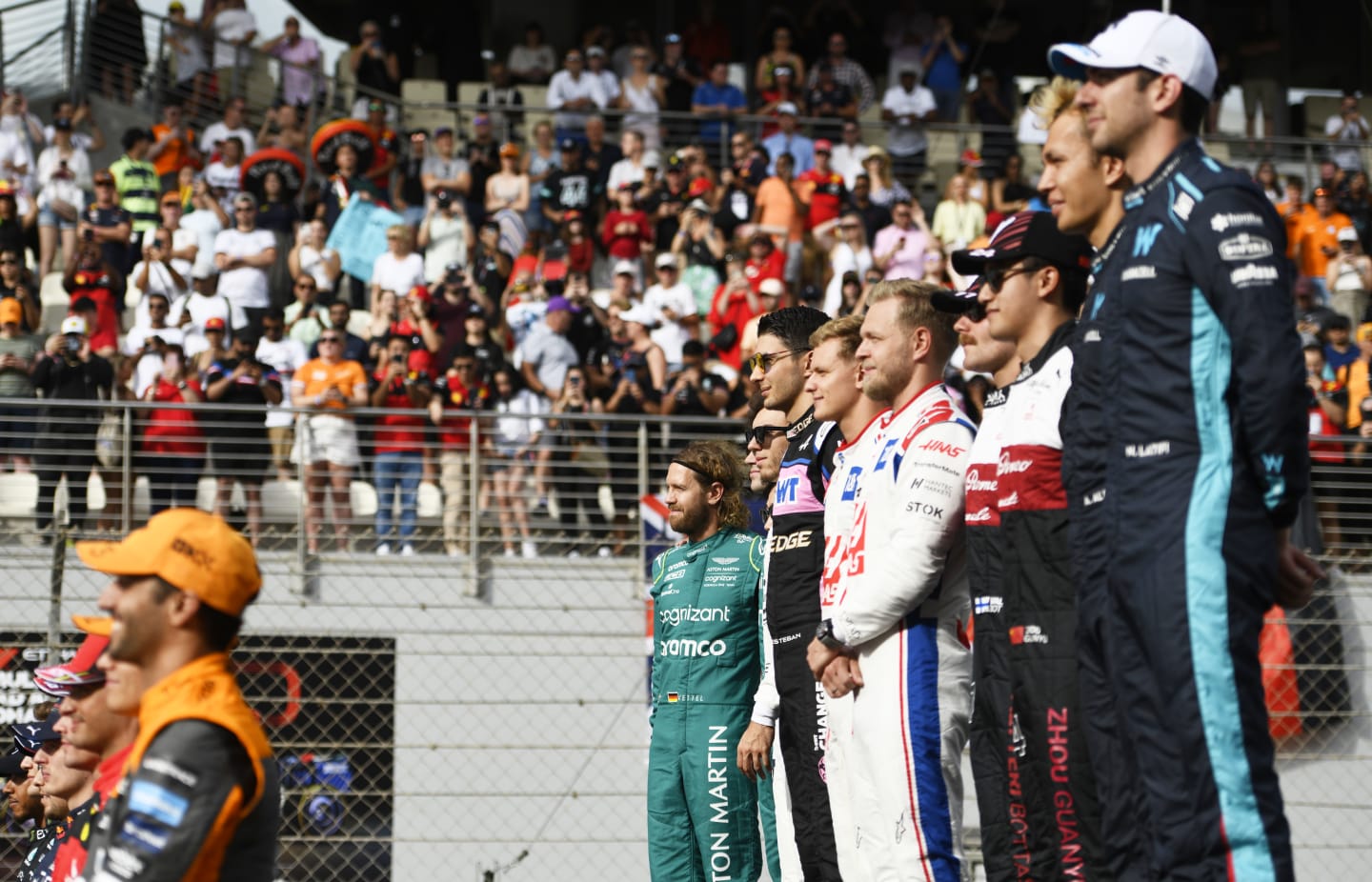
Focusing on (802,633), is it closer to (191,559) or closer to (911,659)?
(911,659)

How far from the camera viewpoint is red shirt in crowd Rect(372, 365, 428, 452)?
10.6m

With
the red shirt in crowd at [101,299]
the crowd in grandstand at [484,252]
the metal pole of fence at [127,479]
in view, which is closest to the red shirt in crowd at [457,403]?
the crowd in grandstand at [484,252]

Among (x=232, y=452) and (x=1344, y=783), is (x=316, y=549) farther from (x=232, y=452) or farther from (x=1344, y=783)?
(x=1344, y=783)

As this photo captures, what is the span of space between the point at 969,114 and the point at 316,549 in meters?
10.2

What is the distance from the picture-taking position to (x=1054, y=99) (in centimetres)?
409

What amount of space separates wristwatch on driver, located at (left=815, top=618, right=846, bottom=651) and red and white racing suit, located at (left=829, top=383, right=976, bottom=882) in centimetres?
5

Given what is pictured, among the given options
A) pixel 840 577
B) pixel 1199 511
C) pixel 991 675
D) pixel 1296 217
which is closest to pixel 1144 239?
pixel 1199 511

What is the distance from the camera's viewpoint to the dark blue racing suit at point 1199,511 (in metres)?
2.96

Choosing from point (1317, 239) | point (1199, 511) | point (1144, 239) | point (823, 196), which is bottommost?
point (1199, 511)

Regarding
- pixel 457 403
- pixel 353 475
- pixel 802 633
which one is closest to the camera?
pixel 802 633

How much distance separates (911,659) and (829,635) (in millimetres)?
248

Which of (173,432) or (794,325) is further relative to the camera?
(173,432)

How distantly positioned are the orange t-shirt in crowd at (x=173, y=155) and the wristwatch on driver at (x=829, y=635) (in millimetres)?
12050

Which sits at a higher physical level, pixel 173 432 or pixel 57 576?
pixel 173 432
